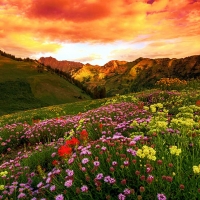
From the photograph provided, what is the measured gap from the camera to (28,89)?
106938 millimetres

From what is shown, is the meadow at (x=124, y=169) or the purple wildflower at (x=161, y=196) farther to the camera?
the meadow at (x=124, y=169)

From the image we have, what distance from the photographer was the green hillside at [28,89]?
90.5 metres

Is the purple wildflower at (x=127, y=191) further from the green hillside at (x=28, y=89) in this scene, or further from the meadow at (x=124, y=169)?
the green hillside at (x=28, y=89)

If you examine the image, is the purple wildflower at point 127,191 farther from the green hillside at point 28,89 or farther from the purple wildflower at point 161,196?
the green hillside at point 28,89

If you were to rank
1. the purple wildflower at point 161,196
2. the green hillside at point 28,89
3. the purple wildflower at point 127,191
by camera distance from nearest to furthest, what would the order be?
the purple wildflower at point 161,196, the purple wildflower at point 127,191, the green hillside at point 28,89

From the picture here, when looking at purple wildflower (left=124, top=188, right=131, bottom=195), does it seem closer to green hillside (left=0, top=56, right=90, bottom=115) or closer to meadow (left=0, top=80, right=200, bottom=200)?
meadow (left=0, top=80, right=200, bottom=200)

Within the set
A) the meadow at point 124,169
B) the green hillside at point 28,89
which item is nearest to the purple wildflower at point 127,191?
the meadow at point 124,169

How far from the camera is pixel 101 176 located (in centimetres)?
381

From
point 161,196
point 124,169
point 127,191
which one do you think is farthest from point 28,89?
point 161,196

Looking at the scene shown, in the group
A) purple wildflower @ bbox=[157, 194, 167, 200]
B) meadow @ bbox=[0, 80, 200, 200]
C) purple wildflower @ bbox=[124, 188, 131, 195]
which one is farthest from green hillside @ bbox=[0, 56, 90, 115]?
purple wildflower @ bbox=[157, 194, 167, 200]

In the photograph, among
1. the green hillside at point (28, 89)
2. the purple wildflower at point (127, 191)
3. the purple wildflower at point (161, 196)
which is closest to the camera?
the purple wildflower at point (161, 196)

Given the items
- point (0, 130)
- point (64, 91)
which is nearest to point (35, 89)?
point (64, 91)

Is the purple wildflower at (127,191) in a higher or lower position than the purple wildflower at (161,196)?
lower

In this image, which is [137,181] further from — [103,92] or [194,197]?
[103,92]
